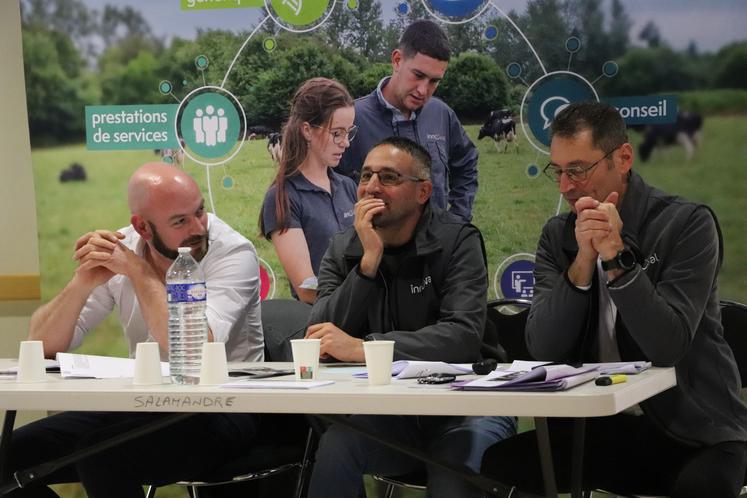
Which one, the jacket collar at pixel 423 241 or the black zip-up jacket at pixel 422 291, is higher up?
the jacket collar at pixel 423 241

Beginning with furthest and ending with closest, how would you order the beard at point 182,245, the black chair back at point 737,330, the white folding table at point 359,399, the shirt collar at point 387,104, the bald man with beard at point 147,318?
the shirt collar at point 387,104 → the beard at point 182,245 → the black chair back at point 737,330 → the bald man with beard at point 147,318 → the white folding table at point 359,399

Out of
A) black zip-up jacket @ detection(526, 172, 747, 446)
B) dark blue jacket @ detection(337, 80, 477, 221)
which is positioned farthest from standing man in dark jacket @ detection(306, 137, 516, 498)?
dark blue jacket @ detection(337, 80, 477, 221)

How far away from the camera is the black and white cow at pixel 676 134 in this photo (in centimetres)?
420

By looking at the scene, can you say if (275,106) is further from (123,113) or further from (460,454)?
(460,454)

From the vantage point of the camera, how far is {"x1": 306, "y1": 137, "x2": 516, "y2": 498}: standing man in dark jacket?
280cm

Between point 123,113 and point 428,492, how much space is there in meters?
2.69

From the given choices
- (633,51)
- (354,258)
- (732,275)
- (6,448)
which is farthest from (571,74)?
(6,448)

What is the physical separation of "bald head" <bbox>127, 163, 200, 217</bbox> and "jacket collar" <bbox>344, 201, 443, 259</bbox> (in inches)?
20.8

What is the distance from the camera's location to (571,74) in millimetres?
4305

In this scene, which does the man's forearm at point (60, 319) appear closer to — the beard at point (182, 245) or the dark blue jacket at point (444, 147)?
the beard at point (182, 245)

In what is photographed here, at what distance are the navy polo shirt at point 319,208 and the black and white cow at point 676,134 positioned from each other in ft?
4.02

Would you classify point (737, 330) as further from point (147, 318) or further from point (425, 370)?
point (147, 318)

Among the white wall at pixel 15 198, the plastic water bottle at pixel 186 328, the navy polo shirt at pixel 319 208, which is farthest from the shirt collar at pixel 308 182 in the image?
the plastic water bottle at pixel 186 328

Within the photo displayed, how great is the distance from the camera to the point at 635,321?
263 cm
